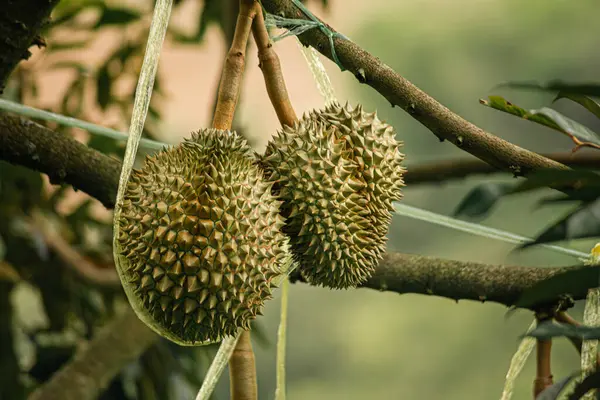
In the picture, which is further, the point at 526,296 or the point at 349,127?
the point at 349,127

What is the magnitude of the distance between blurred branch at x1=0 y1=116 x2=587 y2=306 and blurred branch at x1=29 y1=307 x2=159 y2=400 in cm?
41

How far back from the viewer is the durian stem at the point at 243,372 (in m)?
0.68

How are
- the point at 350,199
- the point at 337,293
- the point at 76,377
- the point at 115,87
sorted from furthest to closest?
the point at 337,293 → the point at 115,87 → the point at 76,377 → the point at 350,199

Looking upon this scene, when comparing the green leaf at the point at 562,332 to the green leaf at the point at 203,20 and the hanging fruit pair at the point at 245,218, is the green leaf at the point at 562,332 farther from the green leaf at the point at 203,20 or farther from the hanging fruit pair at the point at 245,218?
the green leaf at the point at 203,20

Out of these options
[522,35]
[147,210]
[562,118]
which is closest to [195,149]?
[147,210]

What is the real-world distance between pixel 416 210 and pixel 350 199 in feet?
0.84

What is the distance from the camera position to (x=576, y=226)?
36 cm

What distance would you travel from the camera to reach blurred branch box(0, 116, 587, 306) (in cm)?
77

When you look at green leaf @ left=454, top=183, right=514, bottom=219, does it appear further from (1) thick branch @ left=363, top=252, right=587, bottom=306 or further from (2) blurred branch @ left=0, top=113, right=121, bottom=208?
(2) blurred branch @ left=0, top=113, right=121, bottom=208

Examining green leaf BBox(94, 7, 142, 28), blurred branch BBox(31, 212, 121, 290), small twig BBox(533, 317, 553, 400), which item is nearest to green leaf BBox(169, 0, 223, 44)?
green leaf BBox(94, 7, 142, 28)

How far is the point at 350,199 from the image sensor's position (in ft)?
2.04

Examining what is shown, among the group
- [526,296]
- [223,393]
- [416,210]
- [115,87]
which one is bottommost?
[223,393]

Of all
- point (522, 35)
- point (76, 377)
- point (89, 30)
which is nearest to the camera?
point (76, 377)

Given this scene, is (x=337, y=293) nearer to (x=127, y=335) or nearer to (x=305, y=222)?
(x=127, y=335)
